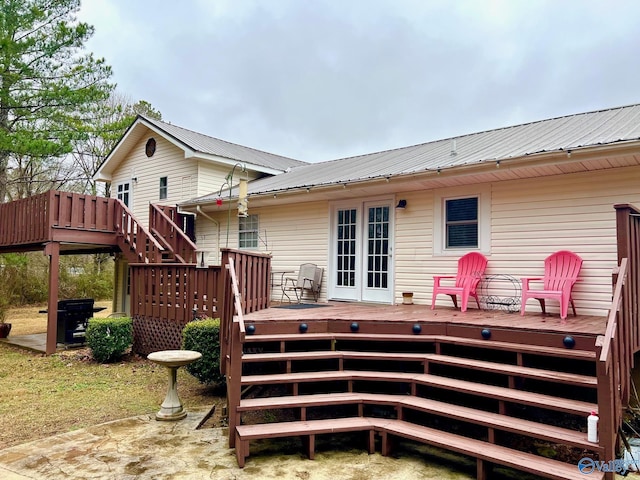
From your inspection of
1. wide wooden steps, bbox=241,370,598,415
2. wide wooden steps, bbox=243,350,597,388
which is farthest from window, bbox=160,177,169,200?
wide wooden steps, bbox=241,370,598,415

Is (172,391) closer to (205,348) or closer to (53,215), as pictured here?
(205,348)

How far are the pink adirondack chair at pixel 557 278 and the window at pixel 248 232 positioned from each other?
Result: 235 inches

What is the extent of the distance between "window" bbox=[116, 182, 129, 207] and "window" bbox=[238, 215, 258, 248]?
547 centimetres

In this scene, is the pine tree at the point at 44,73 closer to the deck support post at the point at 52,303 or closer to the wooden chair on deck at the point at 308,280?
the deck support post at the point at 52,303

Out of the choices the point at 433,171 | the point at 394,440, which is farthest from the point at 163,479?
the point at 433,171

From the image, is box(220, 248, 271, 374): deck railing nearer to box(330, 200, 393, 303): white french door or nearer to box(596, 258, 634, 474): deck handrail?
box(330, 200, 393, 303): white french door

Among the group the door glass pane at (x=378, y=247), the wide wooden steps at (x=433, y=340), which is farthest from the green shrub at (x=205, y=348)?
the door glass pane at (x=378, y=247)

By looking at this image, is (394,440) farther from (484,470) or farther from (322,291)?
(322,291)

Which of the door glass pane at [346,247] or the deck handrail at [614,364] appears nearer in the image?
the deck handrail at [614,364]

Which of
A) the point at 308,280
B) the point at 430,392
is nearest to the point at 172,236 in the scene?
the point at 308,280

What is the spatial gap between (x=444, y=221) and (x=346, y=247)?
6.52ft

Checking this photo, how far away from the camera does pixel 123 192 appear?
13.8 metres

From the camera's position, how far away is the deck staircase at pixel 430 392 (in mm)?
3422

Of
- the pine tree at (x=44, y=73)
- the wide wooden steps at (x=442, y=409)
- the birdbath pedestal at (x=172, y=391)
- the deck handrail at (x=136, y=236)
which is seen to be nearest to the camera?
the wide wooden steps at (x=442, y=409)
